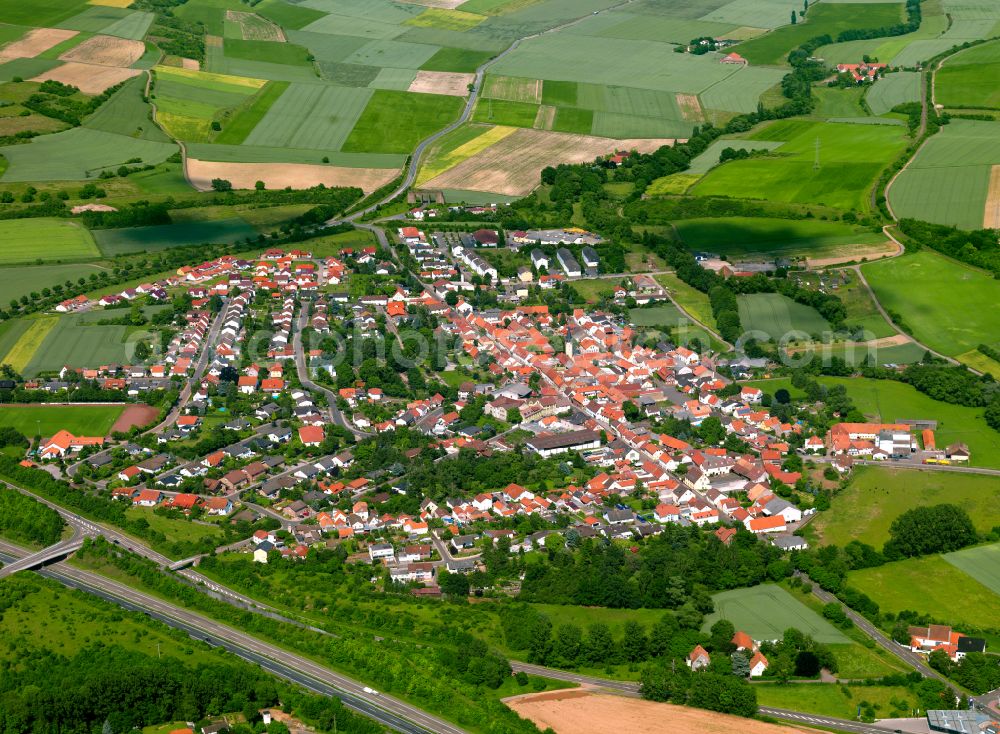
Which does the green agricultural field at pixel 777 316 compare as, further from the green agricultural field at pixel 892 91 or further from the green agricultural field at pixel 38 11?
the green agricultural field at pixel 38 11

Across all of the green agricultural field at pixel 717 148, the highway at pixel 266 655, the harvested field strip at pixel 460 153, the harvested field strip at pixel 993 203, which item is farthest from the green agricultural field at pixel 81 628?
the green agricultural field at pixel 717 148

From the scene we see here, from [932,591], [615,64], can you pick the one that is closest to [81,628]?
[932,591]

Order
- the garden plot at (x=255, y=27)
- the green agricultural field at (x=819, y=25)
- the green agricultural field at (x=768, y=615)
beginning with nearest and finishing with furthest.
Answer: the green agricultural field at (x=768, y=615), the green agricultural field at (x=819, y=25), the garden plot at (x=255, y=27)

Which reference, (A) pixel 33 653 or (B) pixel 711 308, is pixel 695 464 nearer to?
(B) pixel 711 308

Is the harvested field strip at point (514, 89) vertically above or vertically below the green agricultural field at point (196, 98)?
below

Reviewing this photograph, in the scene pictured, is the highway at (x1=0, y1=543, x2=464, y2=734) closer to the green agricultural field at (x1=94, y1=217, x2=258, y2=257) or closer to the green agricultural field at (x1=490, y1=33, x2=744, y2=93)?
the green agricultural field at (x1=94, y1=217, x2=258, y2=257)

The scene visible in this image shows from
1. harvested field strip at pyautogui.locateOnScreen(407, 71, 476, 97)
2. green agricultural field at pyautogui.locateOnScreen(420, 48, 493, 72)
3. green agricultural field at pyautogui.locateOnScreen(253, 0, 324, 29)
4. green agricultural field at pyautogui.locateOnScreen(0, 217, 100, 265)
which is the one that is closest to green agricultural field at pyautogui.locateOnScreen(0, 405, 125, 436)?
green agricultural field at pyautogui.locateOnScreen(0, 217, 100, 265)
